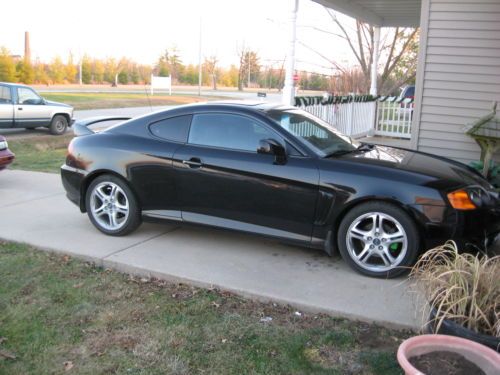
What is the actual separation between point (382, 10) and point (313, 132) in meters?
9.57

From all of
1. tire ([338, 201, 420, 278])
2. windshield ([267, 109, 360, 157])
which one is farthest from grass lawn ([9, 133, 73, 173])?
tire ([338, 201, 420, 278])

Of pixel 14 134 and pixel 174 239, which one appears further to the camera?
pixel 14 134

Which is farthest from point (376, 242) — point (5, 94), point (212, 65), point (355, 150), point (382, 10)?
point (212, 65)

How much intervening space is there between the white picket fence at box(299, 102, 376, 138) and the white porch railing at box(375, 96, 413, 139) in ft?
0.94

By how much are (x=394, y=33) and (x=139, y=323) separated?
17.0m

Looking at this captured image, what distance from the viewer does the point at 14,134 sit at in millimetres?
16297

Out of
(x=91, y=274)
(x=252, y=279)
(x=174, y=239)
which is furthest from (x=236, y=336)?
(x=174, y=239)

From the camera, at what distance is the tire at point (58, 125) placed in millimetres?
16656

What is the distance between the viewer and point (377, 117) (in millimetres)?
14148

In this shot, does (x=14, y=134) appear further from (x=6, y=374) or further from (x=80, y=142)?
(x=6, y=374)

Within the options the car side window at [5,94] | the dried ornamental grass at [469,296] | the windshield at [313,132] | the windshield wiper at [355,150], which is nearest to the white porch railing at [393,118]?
the windshield wiper at [355,150]

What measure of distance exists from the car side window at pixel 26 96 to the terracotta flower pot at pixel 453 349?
15.7 m

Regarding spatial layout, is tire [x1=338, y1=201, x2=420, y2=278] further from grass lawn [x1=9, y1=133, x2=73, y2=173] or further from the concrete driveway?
grass lawn [x1=9, y1=133, x2=73, y2=173]

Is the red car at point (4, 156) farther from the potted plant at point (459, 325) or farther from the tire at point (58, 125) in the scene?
the tire at point (58, 125)
